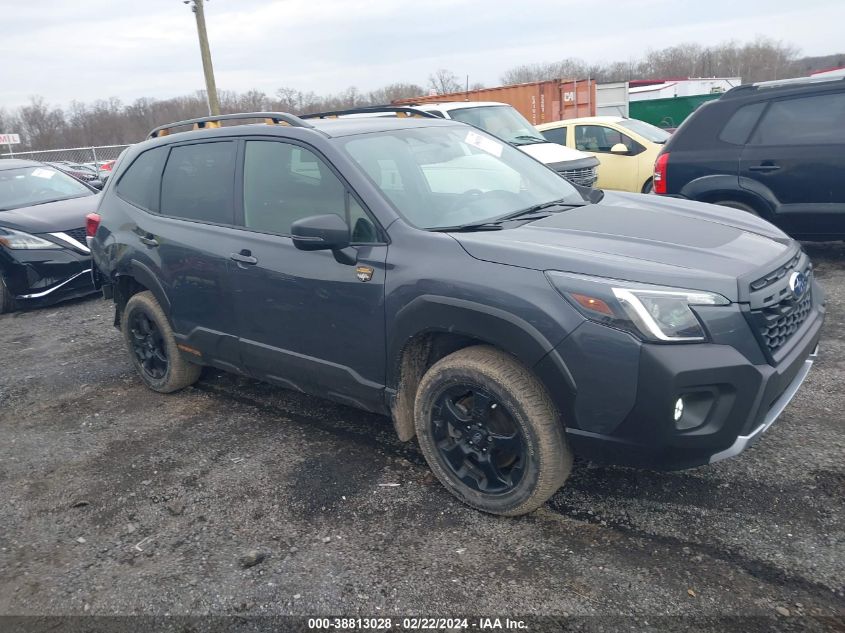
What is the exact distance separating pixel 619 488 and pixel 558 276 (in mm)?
1189

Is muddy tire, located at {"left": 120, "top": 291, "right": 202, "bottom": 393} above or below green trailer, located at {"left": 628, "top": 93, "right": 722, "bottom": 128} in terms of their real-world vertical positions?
below

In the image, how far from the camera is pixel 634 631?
7.82 ft

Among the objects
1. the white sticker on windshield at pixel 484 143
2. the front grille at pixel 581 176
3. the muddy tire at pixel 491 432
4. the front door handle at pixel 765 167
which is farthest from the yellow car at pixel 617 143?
the muddy tire at pixel 491 432

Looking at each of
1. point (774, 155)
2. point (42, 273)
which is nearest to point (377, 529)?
point (774, 155)

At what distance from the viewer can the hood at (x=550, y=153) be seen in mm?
9178

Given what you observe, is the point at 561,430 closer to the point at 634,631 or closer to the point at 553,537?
the point at 553,537

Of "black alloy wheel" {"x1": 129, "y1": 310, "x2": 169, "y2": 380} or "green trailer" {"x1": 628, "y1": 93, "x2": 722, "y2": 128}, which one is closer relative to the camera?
"black alloy wheel" {"x1": 129, "y1": 310, "x2": 169, "y2": 380}

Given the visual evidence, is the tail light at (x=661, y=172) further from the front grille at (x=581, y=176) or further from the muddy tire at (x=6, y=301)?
the muddy tire at (x=6, y=301)

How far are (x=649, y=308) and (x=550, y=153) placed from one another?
7311mm

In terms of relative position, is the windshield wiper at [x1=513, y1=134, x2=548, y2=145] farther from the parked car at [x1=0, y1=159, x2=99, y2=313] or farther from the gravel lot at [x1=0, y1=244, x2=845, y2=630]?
the gravel lot at [x1=0, y1=244, x2=845, y2=630]

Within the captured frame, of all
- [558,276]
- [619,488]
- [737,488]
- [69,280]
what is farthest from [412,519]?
[69,280]

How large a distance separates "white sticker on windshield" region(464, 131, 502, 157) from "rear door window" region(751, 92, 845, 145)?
11.3ft

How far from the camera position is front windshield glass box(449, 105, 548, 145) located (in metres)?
10.4

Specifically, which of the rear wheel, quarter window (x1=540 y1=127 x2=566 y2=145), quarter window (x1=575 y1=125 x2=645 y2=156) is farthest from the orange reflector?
quarter window (x1=540 y1=127 x2=566 y2=145)
